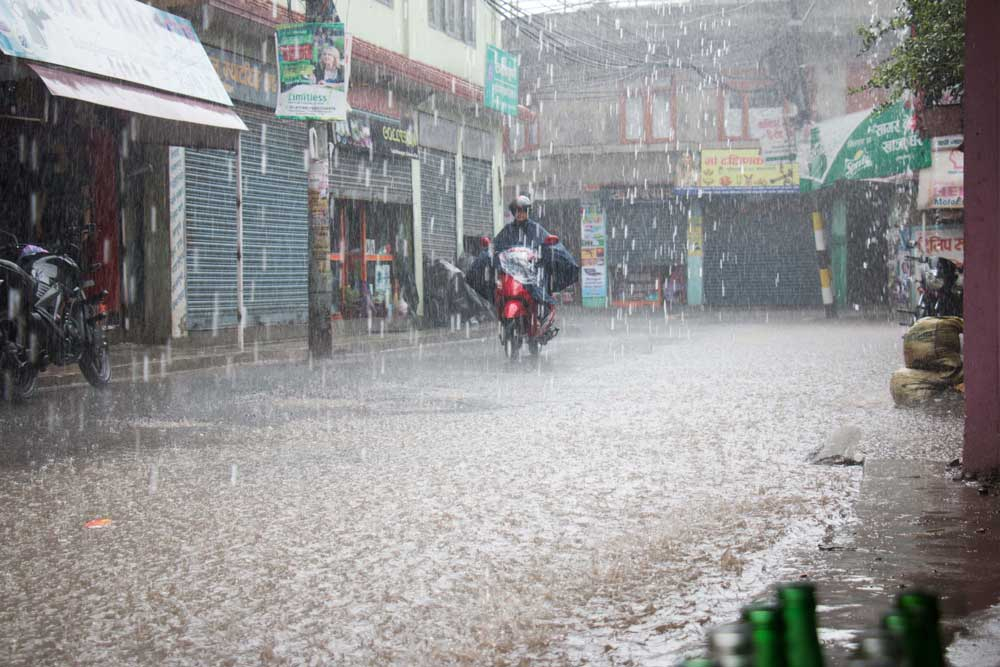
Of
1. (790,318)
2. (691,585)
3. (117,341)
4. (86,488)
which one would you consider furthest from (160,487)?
(790,318)

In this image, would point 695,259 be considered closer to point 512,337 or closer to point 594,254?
point 594,254

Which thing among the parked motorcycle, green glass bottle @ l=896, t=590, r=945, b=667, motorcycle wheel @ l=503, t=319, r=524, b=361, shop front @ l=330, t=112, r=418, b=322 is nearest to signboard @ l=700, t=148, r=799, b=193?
shop front @ l=330, t=112, r=418, b=322

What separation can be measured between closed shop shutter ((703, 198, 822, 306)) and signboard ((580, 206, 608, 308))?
3376 mm

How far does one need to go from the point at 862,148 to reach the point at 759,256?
45.7 ft

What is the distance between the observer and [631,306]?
3612cm

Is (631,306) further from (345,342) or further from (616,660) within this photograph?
(616,660)

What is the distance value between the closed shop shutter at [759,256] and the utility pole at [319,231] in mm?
23811

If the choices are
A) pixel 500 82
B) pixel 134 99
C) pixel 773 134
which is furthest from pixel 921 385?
pixel 773 134

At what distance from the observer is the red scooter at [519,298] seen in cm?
1327

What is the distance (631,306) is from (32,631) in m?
33.2

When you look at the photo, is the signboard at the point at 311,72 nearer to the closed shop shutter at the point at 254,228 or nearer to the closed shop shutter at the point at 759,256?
the closed shop shutter at the point at 254,228

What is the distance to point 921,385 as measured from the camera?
29.1ft

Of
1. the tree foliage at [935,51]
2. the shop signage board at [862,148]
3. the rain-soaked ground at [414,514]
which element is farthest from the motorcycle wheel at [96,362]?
the shop signage board at [862,148]

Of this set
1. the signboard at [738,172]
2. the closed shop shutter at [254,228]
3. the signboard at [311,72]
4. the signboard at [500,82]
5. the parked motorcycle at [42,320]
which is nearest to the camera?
the parked motorcycle at [42,320]
